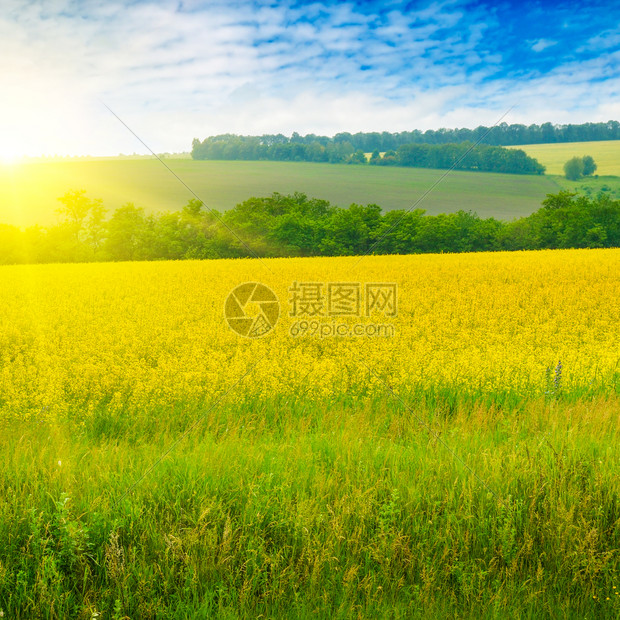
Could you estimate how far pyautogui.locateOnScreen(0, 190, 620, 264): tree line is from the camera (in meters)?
35.2

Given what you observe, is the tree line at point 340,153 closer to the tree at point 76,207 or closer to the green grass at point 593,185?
the green grass at point 593,185

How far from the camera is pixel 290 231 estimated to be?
117 ft

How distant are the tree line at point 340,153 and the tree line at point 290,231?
173 inches

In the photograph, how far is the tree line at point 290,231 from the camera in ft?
115

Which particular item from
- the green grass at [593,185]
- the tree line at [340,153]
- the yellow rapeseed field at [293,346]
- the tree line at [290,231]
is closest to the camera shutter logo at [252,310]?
the yellow rapeseed field at [293,346]

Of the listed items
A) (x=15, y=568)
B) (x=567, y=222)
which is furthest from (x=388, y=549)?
(x=567, y=222)

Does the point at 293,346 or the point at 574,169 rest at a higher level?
the point at 574,169

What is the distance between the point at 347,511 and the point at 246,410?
231cm

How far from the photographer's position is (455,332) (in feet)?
29.2

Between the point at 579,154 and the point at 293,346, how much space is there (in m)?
66.9

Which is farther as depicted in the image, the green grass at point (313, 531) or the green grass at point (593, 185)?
the green grass at point (593, 185)

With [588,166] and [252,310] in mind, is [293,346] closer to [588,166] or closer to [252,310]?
[252,310]

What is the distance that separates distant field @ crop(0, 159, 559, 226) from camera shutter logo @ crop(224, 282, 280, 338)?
2049 centimetres

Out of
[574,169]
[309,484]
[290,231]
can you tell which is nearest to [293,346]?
[309,484]
